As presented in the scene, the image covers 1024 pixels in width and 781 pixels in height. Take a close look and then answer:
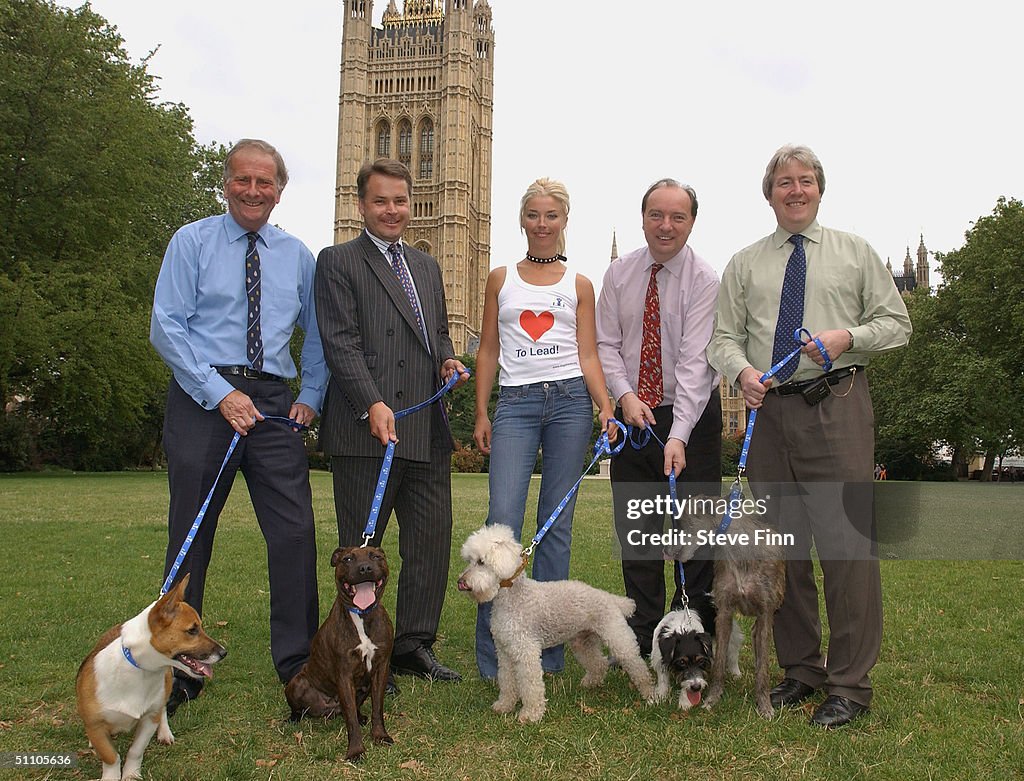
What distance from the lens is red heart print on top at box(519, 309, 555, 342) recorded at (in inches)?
187

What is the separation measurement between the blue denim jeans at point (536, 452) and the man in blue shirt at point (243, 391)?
1.06m

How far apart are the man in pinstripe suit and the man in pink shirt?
1.04 m

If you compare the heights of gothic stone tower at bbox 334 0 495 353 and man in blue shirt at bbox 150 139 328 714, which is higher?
gothic stone tower at bbox 334 0 495 353

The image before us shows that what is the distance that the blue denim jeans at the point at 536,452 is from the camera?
4.72 meters

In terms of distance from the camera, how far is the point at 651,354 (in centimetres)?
484

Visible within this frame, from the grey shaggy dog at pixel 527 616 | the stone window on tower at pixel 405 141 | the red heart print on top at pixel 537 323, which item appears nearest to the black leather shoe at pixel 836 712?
the grey shaggy dog at pixel 527 616

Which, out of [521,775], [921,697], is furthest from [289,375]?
[921,697]

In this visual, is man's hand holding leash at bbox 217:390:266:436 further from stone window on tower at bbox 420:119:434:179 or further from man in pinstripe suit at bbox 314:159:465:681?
stone window on tower at bbox 420:119:434:179

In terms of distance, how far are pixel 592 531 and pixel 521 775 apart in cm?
972

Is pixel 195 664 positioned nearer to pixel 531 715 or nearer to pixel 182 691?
pixel 182 691

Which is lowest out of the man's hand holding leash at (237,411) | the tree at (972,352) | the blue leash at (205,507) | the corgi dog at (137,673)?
the corgi dog at (137,673)

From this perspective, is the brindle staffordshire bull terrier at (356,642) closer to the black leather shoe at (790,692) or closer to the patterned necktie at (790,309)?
the black leather shoe at (790,692)

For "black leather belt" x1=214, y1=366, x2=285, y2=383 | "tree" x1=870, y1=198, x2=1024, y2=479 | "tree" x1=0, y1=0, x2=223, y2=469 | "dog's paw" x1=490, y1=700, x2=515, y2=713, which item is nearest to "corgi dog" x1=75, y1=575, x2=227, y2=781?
"black leather belt" x1=214, y1=366, x2=285, y2=383

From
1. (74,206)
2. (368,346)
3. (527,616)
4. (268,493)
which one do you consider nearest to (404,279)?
(368,346)
